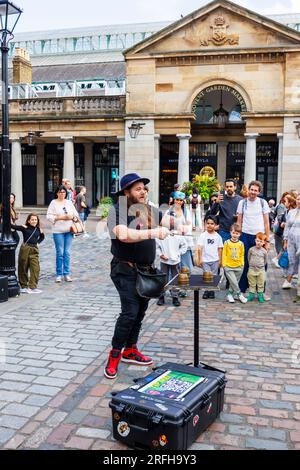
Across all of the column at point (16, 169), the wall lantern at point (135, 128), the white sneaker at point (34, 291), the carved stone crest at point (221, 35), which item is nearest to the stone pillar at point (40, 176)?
the column at point (16, 169)

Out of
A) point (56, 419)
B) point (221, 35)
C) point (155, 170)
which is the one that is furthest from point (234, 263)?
point (221, 35)

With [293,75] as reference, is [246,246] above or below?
below

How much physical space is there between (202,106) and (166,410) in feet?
85.0

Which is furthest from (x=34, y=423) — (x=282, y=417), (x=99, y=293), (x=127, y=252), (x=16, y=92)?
(x=16, y=92)

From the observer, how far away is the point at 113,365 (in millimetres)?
5082

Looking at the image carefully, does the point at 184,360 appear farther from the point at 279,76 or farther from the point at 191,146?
the point at 191,146

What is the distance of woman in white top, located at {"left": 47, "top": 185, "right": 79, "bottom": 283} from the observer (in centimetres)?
989

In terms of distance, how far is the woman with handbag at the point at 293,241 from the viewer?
30.4ft

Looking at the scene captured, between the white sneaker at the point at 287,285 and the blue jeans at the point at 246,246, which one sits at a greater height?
the blue jeans at the point at 246,246

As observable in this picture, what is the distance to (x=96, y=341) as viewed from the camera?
6.33 metres

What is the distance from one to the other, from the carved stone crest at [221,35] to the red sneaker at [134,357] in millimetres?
21410

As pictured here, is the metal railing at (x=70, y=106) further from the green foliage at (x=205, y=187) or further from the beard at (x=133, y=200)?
the beard at (x=133, y=200)

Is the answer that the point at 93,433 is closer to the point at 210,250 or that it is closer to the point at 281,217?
the point at 210,250
